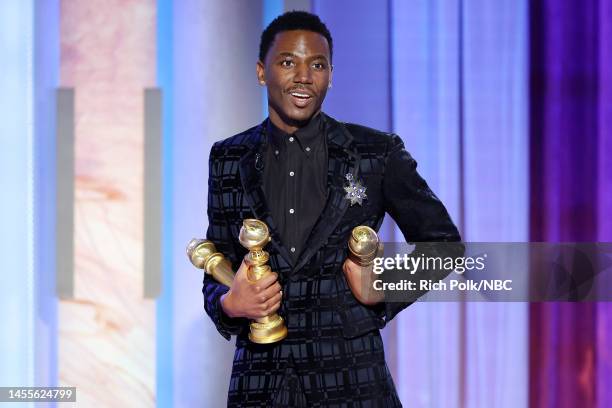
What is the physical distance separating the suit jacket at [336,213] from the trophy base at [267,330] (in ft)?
0.25

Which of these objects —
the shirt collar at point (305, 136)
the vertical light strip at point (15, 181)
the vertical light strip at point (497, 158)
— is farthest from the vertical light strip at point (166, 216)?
→ the shirt collar at point (305, 136)

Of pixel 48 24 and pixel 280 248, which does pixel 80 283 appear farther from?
pixel 280 248

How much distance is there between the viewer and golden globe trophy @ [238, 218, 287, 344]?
1.44m

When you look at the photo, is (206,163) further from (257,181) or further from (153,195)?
(257,181)

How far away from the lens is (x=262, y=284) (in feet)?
4.74

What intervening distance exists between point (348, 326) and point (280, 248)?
207mm

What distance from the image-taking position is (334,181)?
1582mm

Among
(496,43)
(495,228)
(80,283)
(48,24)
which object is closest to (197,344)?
(80,283)

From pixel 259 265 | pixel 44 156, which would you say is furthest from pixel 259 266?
pixel 44 156

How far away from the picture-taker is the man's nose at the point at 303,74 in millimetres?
1596

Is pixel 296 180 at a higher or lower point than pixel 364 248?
higher

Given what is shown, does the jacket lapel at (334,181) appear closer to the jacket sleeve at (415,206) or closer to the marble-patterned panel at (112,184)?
the jacket sleeve at (415,206)

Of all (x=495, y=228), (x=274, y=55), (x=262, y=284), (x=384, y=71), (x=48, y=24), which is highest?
(x=48, y=24)

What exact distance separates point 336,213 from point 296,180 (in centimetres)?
13
